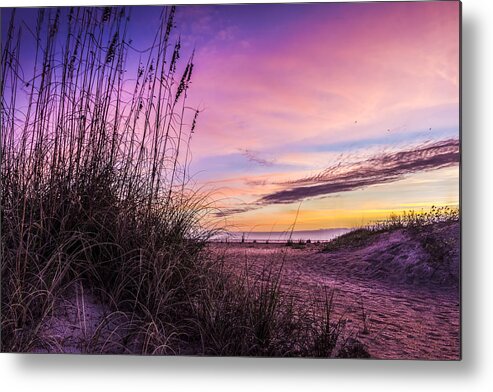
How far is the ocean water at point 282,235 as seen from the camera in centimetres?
241

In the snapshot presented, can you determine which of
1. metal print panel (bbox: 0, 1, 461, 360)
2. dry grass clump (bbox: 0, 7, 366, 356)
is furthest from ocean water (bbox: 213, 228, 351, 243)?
dry grass clump (bbox: 0, 7, 366, 356)

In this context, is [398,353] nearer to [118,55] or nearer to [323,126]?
[323,126]

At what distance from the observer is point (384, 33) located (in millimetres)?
2424

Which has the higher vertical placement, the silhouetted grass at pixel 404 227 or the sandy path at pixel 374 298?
the silhouetted grass at pixel 404 227

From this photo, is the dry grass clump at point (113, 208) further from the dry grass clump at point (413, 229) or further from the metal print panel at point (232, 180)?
the dry grass clump at point (413, 229)

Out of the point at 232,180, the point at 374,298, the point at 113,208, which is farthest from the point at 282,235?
the point at 113,208

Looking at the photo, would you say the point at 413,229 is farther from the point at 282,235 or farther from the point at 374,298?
the point at 282,235

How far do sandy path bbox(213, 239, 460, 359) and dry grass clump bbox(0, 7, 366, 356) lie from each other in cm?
9

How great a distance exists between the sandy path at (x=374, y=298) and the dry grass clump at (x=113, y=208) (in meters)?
0.09

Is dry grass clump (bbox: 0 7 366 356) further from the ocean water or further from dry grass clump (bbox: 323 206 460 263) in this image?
dry grass clump (bbox: 323 206 460 263)

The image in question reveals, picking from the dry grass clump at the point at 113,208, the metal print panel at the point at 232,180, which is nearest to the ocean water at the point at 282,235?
the metal print panel at the point at 232,180

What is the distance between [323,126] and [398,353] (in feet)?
3.02

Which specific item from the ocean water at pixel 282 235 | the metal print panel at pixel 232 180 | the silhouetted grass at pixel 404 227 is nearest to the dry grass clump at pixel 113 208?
the metal print panel at pixel 232 180

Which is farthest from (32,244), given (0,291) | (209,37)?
(209,37)
